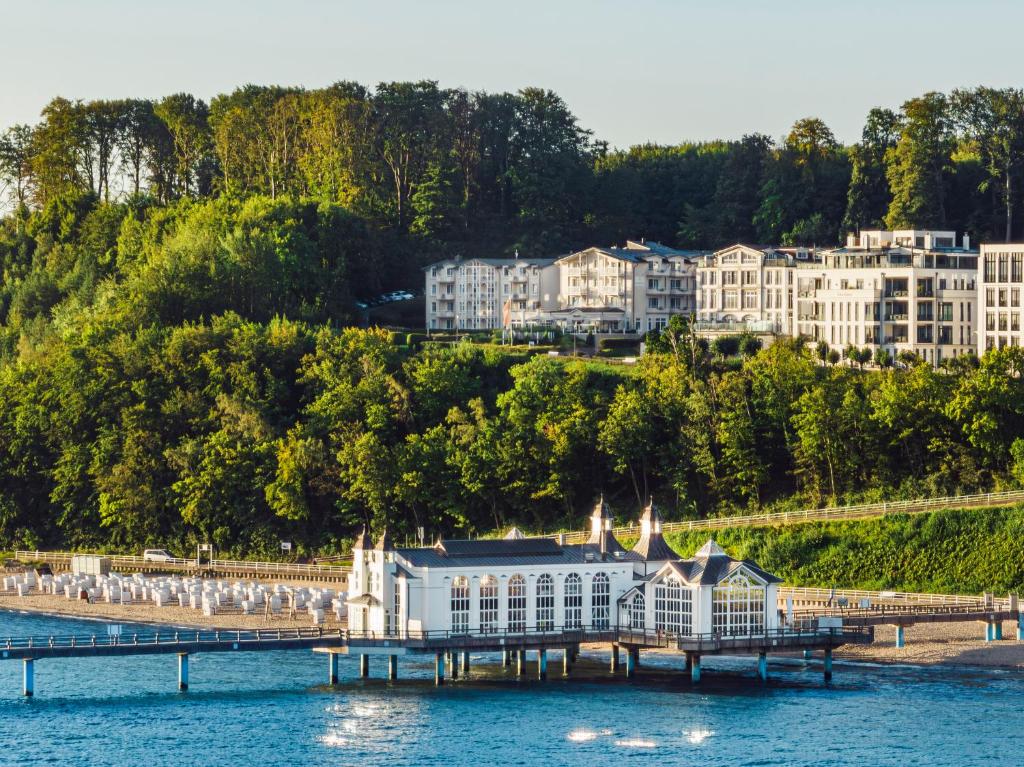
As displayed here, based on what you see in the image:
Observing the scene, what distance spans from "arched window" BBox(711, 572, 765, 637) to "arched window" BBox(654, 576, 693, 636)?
1151 millimetres

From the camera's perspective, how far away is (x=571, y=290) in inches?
6481

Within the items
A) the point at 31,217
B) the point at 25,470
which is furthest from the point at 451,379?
the point at 31,217

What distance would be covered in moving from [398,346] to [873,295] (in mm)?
32798

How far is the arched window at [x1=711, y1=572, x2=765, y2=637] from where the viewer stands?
96.1m

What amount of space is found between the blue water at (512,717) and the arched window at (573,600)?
2.67 m

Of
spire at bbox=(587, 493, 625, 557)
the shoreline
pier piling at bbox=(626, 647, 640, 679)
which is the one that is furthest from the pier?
the shoreline

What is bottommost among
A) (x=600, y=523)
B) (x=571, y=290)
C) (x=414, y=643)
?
(x=414, y=643)

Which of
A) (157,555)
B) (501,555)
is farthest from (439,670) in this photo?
(157,555)

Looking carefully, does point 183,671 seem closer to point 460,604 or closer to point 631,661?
point 460,604

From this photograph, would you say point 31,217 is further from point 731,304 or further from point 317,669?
point 317,669

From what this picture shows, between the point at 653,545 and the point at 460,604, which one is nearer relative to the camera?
the point at 460,604

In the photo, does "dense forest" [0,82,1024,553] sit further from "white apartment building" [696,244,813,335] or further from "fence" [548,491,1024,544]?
"white apartment building" [696,244,813,335]

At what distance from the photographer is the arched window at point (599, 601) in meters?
98.8

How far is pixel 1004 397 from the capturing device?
12094 centimetres
